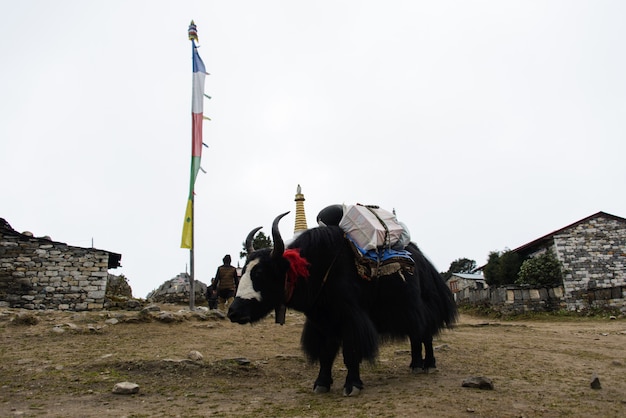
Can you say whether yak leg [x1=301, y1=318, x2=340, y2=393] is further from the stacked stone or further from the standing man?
the stacked stone

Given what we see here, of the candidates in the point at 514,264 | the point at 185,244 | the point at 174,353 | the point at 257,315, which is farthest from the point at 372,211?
the point at 514,264

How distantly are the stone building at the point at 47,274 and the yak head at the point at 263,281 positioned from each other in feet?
35.7

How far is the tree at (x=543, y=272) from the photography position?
18.0 metres

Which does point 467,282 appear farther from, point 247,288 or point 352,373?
point 247,288

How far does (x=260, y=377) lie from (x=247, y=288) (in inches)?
56.4

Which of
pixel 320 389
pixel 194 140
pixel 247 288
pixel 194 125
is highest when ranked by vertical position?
pixel 194 125

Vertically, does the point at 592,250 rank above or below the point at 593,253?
above

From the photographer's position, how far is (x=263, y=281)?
12.9 ft

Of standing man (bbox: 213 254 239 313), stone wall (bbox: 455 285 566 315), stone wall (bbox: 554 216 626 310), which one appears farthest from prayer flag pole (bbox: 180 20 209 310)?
stone wall (bbox: 554 216 626 310)

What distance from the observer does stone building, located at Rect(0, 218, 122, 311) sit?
12.9 m

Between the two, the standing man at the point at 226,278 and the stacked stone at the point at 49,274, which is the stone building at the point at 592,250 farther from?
the stacked stone at the point at 49,274

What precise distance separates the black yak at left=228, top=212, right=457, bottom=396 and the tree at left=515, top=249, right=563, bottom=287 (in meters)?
15.5

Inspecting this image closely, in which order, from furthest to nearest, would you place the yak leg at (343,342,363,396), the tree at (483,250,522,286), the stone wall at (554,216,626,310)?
1. the tree at (483,250,522,286)
2. the stone wall at (554,216,626,310)
3. the yak leg at (343,342,363,396)

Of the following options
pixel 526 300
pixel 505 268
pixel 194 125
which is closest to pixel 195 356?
pixel 194 125
